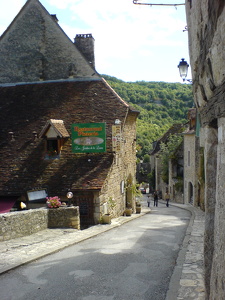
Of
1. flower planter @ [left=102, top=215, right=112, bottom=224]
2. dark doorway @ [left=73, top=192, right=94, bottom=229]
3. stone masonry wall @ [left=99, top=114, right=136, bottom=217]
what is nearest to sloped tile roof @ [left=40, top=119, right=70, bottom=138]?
stone masonry wall @ [left=99, top=114, right=136, bottom=217]

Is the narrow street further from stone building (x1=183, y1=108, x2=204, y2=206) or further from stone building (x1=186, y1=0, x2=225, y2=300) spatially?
stone building (x1=183, y1=108, x2=204, y2=206)

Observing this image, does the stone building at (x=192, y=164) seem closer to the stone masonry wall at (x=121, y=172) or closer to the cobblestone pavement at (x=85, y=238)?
the stone masonry wall at (x=121, y=172)

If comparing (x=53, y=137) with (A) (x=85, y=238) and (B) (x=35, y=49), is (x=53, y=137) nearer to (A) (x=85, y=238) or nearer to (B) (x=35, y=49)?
(B) (x=35, y=49)

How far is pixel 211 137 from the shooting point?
550 centimetres

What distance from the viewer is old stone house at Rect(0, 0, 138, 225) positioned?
14711mm

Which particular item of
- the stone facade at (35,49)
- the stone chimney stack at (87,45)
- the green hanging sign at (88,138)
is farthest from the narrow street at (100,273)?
the stone chimney stack at (87,45)

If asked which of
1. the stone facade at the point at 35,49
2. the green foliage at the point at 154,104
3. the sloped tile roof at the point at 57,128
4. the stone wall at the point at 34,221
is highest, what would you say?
the green foliage at the point at 154,104

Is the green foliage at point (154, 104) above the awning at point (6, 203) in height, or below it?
above

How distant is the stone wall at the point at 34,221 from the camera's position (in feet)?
34.3

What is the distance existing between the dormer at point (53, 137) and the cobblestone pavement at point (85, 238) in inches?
169

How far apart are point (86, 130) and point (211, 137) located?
10630mm

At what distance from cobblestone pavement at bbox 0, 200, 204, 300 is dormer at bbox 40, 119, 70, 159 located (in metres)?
4.30

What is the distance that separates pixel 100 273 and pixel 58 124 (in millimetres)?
9829

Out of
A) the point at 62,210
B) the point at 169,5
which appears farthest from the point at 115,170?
the point at 169,5
